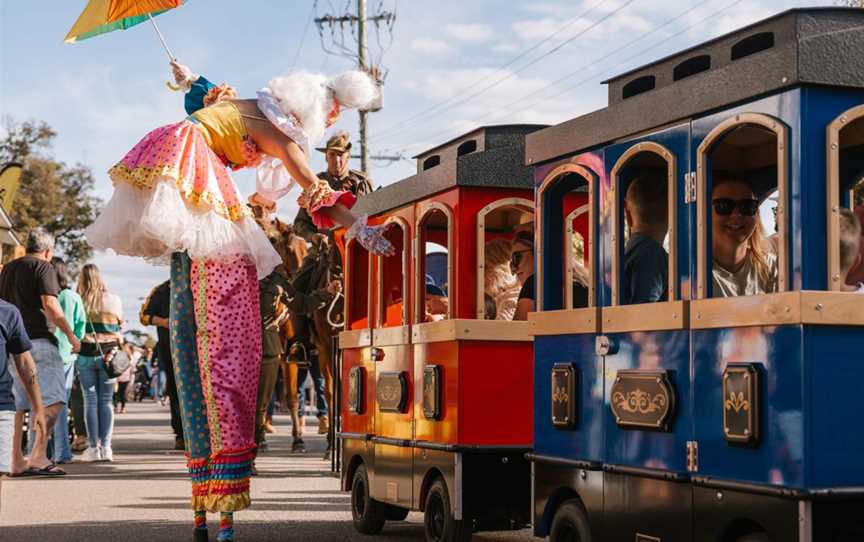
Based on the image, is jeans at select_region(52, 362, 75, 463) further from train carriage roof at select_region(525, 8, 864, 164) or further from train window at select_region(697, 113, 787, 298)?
train window at select_region(697, 113, 787, 298)

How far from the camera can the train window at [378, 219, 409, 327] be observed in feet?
27.5

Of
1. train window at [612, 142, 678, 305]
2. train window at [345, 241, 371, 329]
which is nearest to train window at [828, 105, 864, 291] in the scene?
train window at [612, 142, 678, 305]

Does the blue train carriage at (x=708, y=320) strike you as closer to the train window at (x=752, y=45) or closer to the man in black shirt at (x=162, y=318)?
the train window at (x=752, y=45)

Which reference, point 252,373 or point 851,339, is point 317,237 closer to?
point 252,373

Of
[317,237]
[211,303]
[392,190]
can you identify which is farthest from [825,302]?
[317,237]

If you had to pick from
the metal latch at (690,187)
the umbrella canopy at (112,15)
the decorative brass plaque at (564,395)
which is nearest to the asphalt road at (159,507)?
the decorative brass plaque at (564,395)

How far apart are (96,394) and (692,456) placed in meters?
10.5

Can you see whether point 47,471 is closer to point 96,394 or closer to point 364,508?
point 96,394

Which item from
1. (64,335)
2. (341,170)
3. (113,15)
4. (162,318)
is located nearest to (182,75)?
(113,15)

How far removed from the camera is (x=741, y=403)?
15.8 ft

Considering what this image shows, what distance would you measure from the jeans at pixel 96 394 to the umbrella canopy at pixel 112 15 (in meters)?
7.54

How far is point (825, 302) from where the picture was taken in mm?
4582

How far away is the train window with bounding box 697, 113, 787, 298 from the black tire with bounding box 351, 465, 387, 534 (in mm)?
3319

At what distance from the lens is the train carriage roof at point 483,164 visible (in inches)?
289
